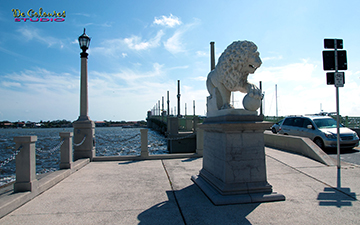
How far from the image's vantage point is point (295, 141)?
893 cm

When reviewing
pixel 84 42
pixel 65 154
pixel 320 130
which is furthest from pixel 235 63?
pixel 320 130

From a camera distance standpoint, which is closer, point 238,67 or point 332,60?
point 238,67

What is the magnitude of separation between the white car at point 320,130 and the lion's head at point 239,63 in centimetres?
747

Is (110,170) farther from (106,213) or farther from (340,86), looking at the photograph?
(340,86)

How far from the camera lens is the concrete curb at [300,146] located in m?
7.43

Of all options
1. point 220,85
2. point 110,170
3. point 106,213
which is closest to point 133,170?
point 110,170

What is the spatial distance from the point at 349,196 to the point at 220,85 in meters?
3.34

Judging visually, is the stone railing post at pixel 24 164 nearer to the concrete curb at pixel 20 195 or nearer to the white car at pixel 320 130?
the concrete curb at pixel 20 195

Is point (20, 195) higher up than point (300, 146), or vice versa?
point (300, 146)

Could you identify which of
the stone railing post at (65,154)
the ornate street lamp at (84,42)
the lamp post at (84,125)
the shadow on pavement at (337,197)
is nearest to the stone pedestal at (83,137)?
the lamp post at (84,125)

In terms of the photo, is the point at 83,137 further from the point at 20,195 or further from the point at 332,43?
the point at 332,43

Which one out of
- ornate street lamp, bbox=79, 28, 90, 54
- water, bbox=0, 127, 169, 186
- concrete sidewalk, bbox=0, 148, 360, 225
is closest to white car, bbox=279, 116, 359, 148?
concrete sidewalk, bbox=0, 148, 360, 225

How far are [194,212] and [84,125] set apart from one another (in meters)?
6.23

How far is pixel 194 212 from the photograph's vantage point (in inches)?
147
